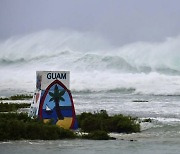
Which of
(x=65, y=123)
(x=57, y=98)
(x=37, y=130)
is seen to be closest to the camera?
(x=37, y=130)

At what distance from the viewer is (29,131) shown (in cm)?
1789

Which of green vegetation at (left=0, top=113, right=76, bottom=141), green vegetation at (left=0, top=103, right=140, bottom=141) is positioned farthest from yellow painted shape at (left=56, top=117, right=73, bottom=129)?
green vegetation at (left=0, top=113, right=76, bottom=141)

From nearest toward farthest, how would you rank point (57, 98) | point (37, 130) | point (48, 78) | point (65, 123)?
point (37, 130), point (48, 78), point (57, 98), point (65, 123)

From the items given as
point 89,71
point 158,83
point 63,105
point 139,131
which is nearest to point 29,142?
point 63,105

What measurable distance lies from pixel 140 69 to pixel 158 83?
18863 millimetres

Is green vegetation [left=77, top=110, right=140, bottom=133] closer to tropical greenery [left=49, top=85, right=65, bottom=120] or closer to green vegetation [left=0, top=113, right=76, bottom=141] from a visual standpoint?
tropical greenery [left=49, top=85, right=65, bottom=120]

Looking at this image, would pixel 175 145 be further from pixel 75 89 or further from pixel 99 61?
pixel 99 61

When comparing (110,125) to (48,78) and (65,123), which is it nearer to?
(65,123)

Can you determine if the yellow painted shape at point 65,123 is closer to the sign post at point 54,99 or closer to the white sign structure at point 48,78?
the sign post at point 54,99

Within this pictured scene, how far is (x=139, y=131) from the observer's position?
2166cm

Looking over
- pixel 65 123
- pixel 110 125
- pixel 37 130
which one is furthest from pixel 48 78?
pixel 110 125

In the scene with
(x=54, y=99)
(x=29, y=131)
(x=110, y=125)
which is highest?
(x=54, y=99)

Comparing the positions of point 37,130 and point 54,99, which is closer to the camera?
point 37,130

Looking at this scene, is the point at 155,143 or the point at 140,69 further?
the point at 140,69
